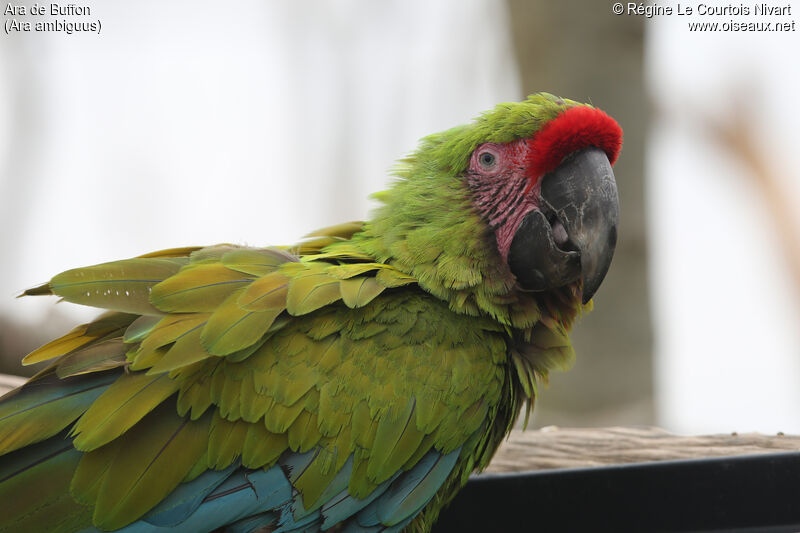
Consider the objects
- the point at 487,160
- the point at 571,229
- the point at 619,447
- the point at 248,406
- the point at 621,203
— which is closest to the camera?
the point at 248,406

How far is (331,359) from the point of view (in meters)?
1.39

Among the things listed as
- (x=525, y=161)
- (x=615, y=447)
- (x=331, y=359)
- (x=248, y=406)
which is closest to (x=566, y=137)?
(x=525, y=161)

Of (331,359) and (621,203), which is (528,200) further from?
(621,203)

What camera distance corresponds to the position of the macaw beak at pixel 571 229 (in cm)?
150

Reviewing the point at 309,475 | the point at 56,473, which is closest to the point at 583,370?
the point at 309,475

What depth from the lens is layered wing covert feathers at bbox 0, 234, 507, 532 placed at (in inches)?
52.2

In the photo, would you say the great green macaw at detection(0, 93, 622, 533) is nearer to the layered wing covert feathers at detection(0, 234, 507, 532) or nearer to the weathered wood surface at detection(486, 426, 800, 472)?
the layered wing covert feathers at detection(0, 234, 507, 532)

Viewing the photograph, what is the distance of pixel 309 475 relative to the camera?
1.38 meters

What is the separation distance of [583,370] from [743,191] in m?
1.54

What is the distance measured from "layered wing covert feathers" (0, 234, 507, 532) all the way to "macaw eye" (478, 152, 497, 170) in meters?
0.35

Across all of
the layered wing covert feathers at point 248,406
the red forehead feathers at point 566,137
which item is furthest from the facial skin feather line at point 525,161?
the layered wing covert feathers at point 248,406

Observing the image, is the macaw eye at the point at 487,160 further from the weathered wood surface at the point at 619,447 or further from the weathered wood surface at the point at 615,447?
the weathered wood surface at the point at 615,447

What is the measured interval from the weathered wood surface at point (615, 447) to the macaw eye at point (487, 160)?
3.34 ft

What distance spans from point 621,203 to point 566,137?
7.40ft
